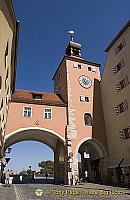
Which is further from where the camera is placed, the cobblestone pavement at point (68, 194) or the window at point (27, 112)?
the window at point (27, 112)

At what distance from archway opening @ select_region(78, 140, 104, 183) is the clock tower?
67cm

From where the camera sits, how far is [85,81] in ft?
99.4

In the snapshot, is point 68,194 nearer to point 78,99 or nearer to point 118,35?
point 78,99

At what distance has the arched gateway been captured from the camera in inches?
974

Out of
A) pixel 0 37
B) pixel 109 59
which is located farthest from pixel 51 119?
pixel 0 37

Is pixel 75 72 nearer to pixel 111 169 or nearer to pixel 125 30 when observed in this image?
pixel 125 30

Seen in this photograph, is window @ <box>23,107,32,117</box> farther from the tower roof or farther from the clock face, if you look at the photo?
the tower roof

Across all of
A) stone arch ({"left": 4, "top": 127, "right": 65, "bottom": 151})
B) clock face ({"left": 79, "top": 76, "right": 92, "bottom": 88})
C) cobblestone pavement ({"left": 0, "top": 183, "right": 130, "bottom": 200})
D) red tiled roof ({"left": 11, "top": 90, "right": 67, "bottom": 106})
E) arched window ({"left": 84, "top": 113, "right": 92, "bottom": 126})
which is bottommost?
cobblestone pavement ({"left": 0, "top": 183, "right": 130, "bottom": 200})

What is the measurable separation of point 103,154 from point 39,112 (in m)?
9.48

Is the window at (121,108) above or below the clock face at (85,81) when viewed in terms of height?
below

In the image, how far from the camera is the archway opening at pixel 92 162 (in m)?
27.3

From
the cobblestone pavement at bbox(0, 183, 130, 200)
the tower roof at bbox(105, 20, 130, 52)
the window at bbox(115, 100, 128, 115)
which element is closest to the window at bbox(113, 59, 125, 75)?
the tower roof at bbox(105, 20, 130, 52)

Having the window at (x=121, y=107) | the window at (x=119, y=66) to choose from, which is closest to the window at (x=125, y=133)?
the window at (x=121, y=107)

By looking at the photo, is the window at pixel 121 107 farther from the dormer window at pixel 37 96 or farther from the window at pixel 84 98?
the dormer window at pixel 37 96
